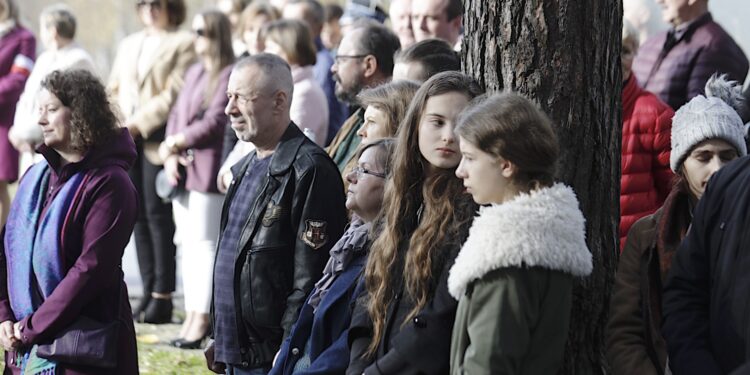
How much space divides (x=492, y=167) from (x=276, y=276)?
5.41 feet

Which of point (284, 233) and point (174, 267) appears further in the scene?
point (174, 267)

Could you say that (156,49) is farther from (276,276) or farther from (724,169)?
(724,169)

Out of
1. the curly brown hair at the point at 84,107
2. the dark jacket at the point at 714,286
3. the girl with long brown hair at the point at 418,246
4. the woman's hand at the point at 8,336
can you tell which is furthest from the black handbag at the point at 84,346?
the dark jacket at the point at 714,286

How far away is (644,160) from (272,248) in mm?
1894

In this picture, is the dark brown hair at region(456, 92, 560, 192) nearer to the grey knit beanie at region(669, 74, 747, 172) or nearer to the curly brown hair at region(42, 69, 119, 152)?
the grey knit beanie at region(669, 74, 747, 172)

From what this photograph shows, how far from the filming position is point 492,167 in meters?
3.79

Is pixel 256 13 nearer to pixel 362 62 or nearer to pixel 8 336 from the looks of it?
pixel 362 62

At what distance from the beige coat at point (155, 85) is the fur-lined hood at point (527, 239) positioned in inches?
235

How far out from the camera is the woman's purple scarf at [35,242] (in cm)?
549

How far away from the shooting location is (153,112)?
945 cm

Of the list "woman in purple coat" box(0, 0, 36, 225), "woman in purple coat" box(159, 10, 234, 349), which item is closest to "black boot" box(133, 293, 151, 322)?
"woman in purple coat" box(159, 10, 234, 349)

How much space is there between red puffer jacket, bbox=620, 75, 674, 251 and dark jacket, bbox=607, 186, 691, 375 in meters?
1.52

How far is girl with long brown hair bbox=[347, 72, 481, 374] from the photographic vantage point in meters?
3.95

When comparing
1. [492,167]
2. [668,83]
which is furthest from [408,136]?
[668,83]
